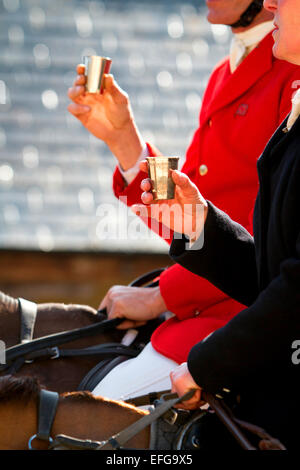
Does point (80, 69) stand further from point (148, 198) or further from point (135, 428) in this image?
point (135, 428)

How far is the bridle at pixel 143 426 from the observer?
6.92 ft

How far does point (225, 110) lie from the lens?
10.2ft

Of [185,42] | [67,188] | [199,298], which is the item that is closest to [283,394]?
[199,298]

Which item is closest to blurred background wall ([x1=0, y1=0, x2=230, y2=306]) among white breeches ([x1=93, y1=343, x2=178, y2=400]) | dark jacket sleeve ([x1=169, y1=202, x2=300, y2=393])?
white breeches ([x1=93, y1=343, x2=178, y2=400])

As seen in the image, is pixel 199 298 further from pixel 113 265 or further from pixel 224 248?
pixel 113 265

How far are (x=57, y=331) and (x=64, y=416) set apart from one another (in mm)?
811

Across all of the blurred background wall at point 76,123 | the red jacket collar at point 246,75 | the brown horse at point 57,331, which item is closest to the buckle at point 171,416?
the brown horse at point 57,331

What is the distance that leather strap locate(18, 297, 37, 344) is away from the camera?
3027 mm

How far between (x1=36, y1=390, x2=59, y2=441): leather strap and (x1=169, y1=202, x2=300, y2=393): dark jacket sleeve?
0.45 meters

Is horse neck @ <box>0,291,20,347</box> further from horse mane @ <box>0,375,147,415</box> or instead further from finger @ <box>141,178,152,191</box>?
finger @ <box>141,178,152,191</box>

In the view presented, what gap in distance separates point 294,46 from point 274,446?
1.04m

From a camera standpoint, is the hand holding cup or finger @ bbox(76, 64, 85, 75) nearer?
the hand holding cup

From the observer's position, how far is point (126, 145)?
347 cm

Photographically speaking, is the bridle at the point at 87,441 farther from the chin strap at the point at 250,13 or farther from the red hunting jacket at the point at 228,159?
the chin strap at the point at 250,13
